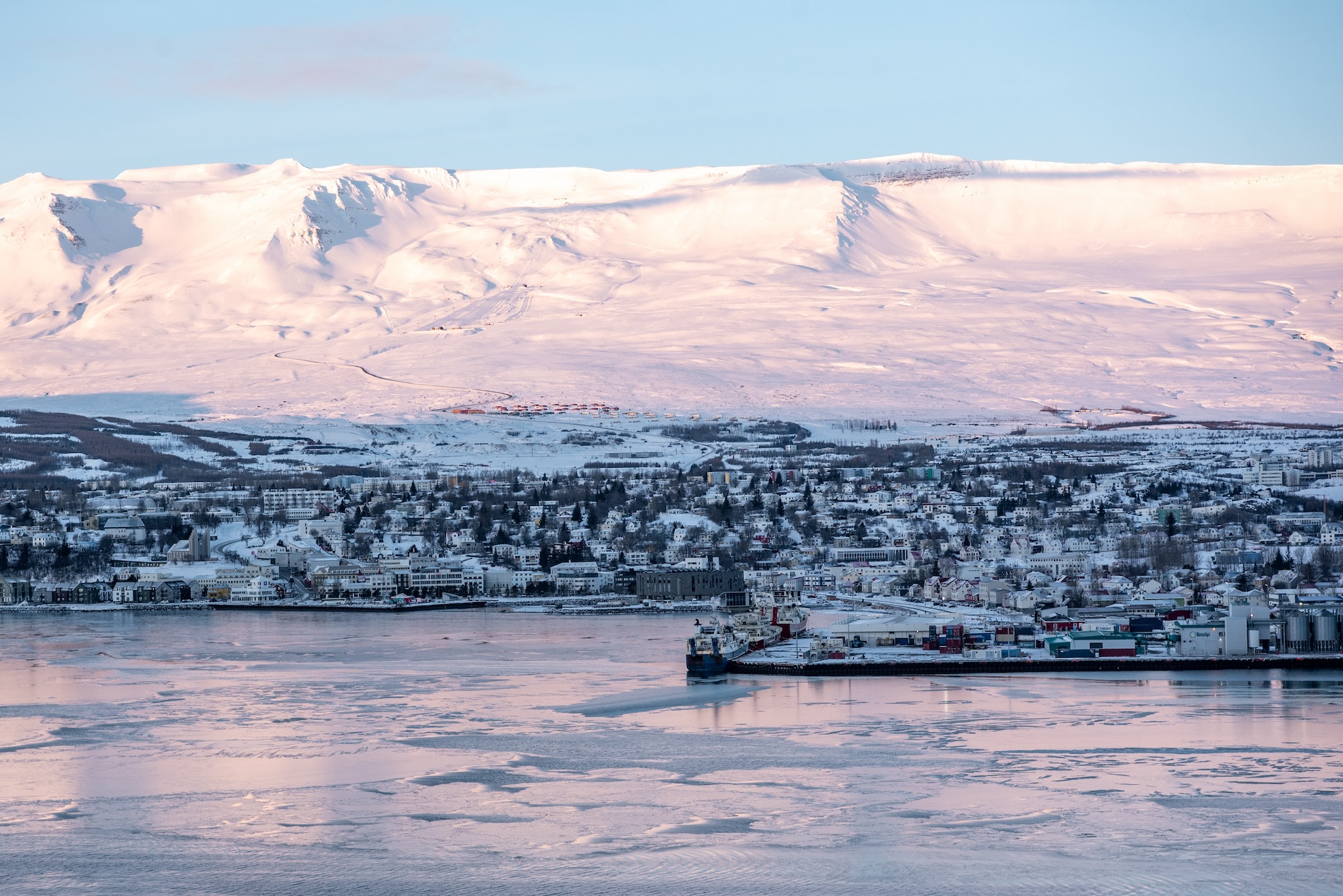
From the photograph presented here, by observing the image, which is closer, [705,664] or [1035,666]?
[705,664]

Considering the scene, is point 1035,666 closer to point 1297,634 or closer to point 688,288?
point 1297,634

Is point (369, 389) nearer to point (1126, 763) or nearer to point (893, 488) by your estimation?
point (893, 488)

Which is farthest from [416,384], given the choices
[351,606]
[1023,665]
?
[1023,665]

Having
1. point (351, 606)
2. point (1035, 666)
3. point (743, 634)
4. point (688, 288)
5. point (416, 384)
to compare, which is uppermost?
point (688, 288)

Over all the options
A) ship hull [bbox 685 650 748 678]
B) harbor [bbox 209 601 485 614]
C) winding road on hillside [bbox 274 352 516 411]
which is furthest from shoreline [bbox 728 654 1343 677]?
winding road on hillside [bbox 274 352 516 411]

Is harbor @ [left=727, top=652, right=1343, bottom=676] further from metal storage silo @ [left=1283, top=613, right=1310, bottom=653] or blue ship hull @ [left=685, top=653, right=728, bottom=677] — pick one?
metal storage silo @ [left=1283, top=613, right=1310, bottom=653]

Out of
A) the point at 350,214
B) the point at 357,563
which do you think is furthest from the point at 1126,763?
the point at 350,214

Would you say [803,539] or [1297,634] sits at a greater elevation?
[803,539]
